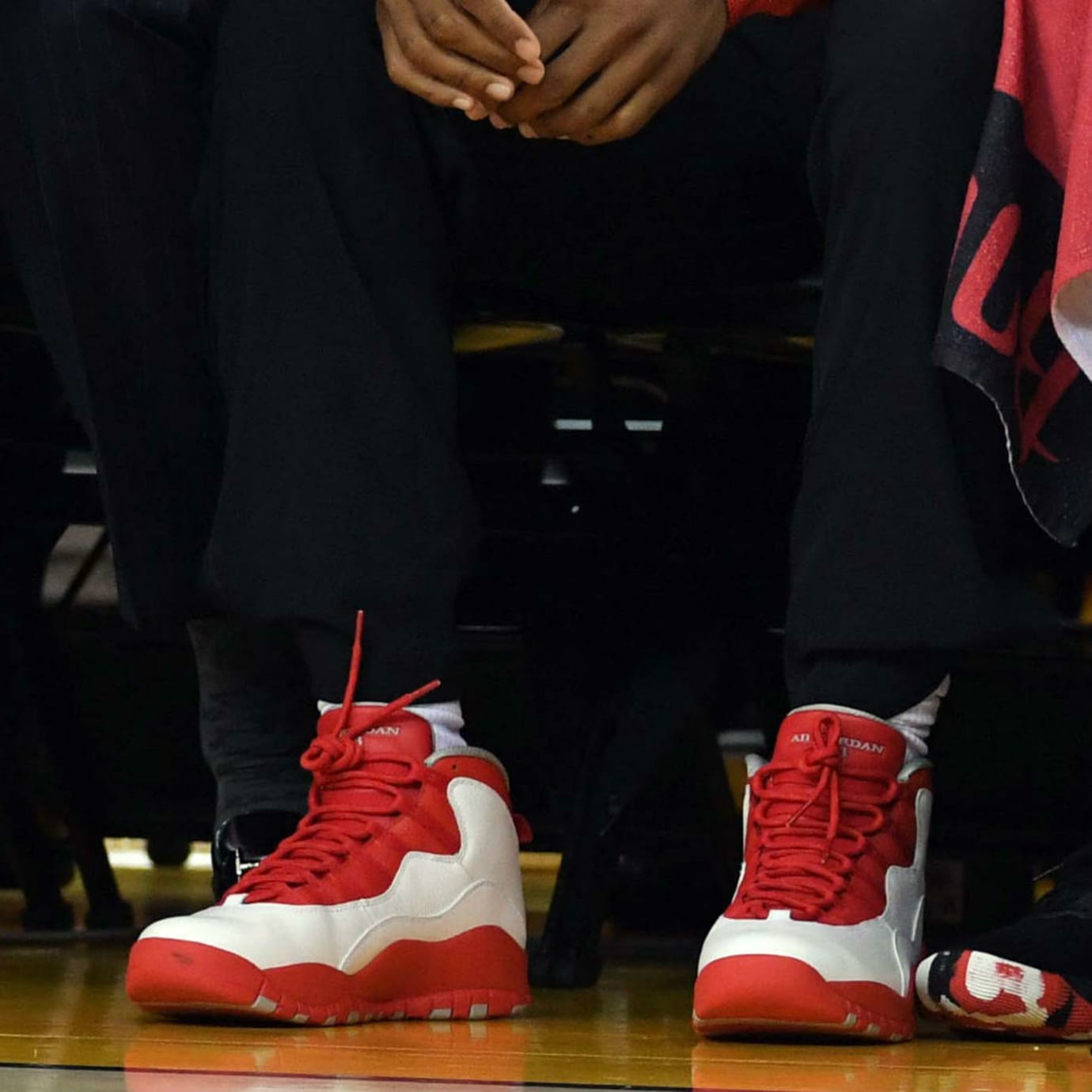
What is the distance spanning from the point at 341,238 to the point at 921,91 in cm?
31

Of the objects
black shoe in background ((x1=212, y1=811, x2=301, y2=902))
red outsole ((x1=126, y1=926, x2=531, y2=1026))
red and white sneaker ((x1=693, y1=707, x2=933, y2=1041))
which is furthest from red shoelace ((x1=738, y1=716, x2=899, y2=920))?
black shoe in background ((x1=212, y1=811, x2=301, y2=902))

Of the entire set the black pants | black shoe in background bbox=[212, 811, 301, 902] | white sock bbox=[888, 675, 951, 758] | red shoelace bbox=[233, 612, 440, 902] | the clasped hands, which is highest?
the clasped hands

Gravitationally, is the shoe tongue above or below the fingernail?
below

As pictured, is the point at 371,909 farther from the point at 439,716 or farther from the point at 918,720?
the point at 918,720

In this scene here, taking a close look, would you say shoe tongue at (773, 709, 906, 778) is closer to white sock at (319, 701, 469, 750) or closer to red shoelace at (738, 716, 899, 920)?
red shoelace at (738, 716, 899, 920)

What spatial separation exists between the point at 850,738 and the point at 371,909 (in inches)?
10.0

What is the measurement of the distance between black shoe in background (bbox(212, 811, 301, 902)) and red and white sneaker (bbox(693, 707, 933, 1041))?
1.09 ft

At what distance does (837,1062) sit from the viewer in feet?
2.87

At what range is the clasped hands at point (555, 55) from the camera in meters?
1.03

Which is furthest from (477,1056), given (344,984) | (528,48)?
(528,48)

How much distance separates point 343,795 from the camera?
1.02 meters

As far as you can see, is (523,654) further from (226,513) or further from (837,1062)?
(837,1062)

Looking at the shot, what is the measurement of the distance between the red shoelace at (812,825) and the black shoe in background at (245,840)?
0.35 m

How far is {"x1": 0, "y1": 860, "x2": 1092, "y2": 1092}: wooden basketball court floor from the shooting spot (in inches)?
30.4
